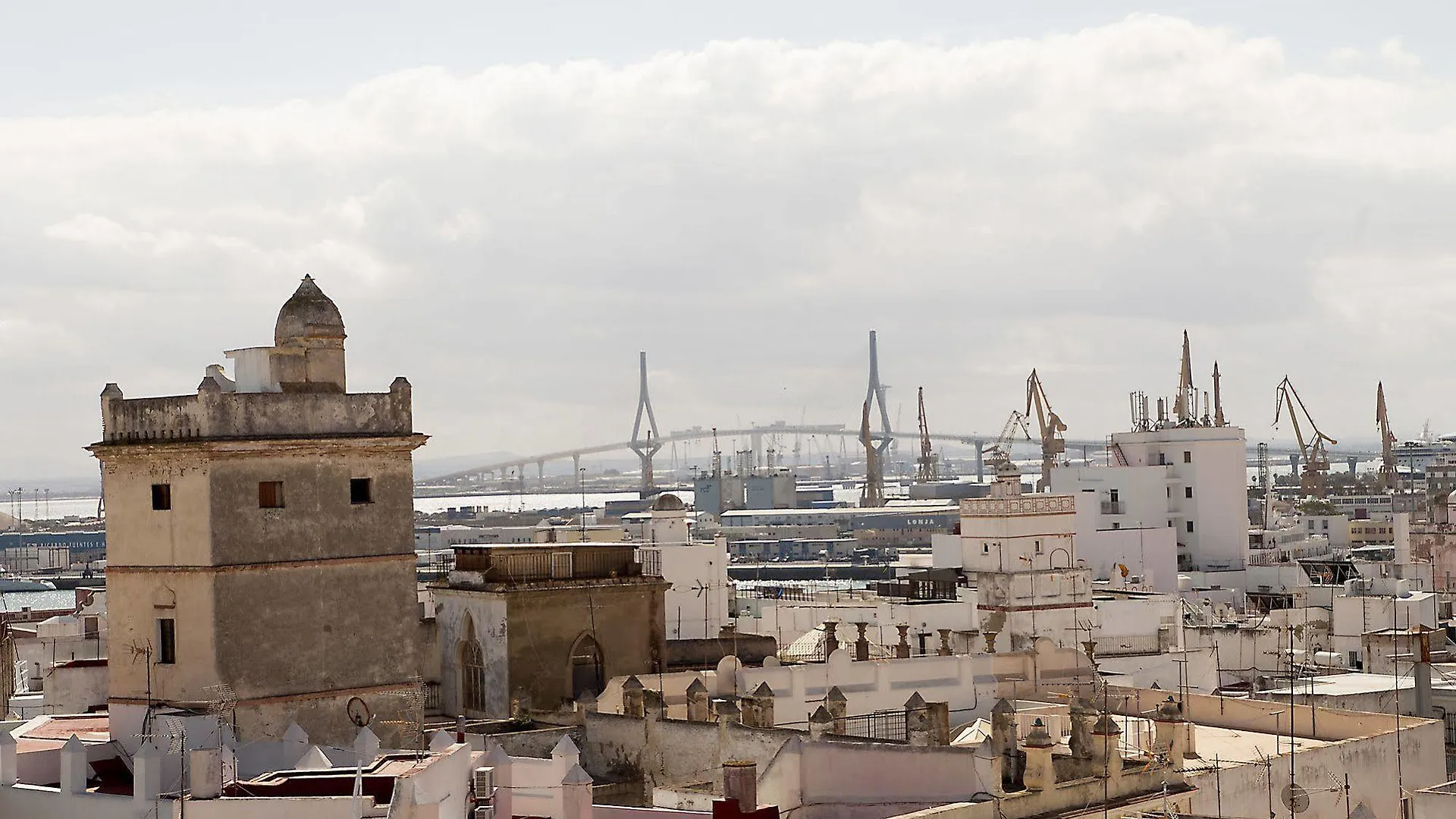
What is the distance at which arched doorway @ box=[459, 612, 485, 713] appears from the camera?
Result: 31422mm

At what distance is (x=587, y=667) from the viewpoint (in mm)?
31984

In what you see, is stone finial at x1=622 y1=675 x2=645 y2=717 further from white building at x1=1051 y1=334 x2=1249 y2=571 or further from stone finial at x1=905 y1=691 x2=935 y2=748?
white building at x1=1051 y1=334 x2=1249 y2=571

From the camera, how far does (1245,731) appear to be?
32.7 metres

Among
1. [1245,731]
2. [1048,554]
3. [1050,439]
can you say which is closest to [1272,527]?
[1050,439]

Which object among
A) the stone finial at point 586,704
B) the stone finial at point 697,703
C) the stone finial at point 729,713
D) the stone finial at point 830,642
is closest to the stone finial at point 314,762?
the stone finial at point 729,713

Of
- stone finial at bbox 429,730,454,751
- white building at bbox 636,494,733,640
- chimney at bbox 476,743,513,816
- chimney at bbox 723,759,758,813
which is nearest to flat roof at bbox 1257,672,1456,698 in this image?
white building at bbox 636,494,733,640

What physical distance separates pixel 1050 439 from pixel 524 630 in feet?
359

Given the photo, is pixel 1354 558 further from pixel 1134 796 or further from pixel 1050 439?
pixel 1134 796

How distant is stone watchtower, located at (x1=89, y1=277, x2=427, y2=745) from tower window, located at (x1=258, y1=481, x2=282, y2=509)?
0.08 ft

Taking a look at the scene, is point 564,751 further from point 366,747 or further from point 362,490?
point 362,490

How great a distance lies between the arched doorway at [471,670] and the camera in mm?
31422

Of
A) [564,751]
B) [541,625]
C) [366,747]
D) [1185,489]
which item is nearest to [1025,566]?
[541,625]

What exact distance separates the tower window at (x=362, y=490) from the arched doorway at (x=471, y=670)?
6079 mm

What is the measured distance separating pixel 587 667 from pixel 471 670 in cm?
174
